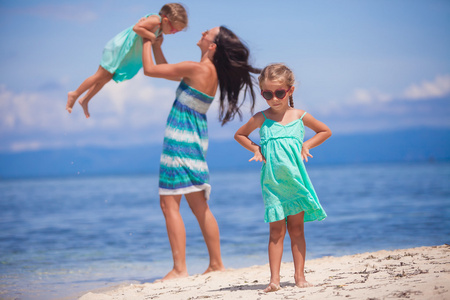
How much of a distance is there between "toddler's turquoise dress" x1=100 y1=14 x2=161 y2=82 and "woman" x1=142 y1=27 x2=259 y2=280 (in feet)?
1.07

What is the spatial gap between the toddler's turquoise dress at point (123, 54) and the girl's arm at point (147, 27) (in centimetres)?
8

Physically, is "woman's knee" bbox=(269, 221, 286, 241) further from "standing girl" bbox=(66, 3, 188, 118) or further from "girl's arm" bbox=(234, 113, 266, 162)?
"standing girl" bbox=(66, 3, 188, 118)

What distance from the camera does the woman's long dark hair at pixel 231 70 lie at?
464 centimetres

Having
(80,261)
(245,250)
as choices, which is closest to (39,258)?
(80,261)

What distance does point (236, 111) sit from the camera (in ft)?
15.6

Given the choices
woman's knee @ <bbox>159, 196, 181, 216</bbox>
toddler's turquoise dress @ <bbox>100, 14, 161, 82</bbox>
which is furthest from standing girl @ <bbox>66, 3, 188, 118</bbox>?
woman's knee @ <bbox>159, 196, 181, 216</bbox>

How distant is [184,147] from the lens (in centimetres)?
455

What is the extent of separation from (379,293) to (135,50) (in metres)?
3.21

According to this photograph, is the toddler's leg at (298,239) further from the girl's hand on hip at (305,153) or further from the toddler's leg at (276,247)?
the girl's hand on hip at (305,153)

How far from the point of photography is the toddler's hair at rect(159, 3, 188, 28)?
4.63 metres

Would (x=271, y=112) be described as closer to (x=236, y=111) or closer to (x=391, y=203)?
(x=236, y=111)

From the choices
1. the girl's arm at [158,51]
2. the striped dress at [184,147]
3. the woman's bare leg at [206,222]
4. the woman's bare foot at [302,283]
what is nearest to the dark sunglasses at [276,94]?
the woman's bare foot at [302,283]

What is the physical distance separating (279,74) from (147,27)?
174cm

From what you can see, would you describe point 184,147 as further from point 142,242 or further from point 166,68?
point 142,242
